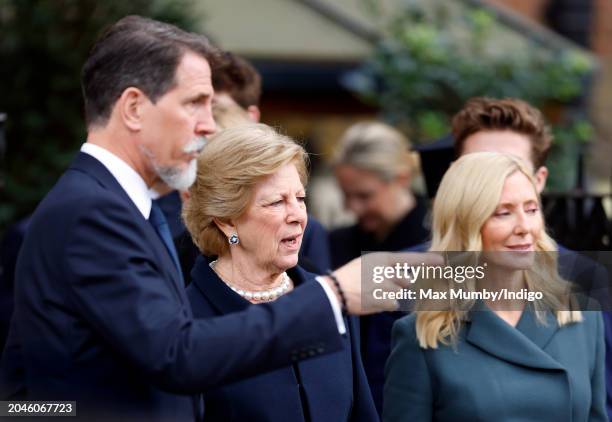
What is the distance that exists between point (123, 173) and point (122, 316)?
0.48 meters

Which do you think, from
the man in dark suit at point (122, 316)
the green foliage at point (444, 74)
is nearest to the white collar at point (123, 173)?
the man in dark suit at point (122, 316)

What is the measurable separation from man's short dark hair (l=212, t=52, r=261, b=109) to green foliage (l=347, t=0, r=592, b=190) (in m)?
2.71

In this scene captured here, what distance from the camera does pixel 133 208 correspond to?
288 centimetres

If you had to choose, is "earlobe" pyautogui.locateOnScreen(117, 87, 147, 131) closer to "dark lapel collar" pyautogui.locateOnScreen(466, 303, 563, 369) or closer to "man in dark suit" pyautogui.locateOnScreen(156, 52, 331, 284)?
"man in dark suit" pyautogui.locateOnScreen(156, 52, 331, 284)

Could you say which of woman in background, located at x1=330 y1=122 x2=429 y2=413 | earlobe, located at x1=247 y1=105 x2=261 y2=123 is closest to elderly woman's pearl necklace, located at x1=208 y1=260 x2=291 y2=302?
earlobe, located at x1=247 y1=105 x2=261 y2=123

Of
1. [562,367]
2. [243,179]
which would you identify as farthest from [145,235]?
[562,367]

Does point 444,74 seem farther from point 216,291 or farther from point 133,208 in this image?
point 133,208

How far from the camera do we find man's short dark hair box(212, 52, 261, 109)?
16.2ft

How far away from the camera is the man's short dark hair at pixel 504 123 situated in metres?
4.45

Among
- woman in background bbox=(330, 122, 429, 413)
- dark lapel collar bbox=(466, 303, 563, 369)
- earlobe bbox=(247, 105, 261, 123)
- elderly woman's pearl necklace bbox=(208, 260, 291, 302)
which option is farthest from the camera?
woman in background bbox=(330, 122, 429, 413)

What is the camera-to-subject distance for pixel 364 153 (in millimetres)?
6277

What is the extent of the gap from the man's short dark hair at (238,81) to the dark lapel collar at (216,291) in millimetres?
1595

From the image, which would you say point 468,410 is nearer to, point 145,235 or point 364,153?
point 145,235

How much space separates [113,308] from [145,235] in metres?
0.23
